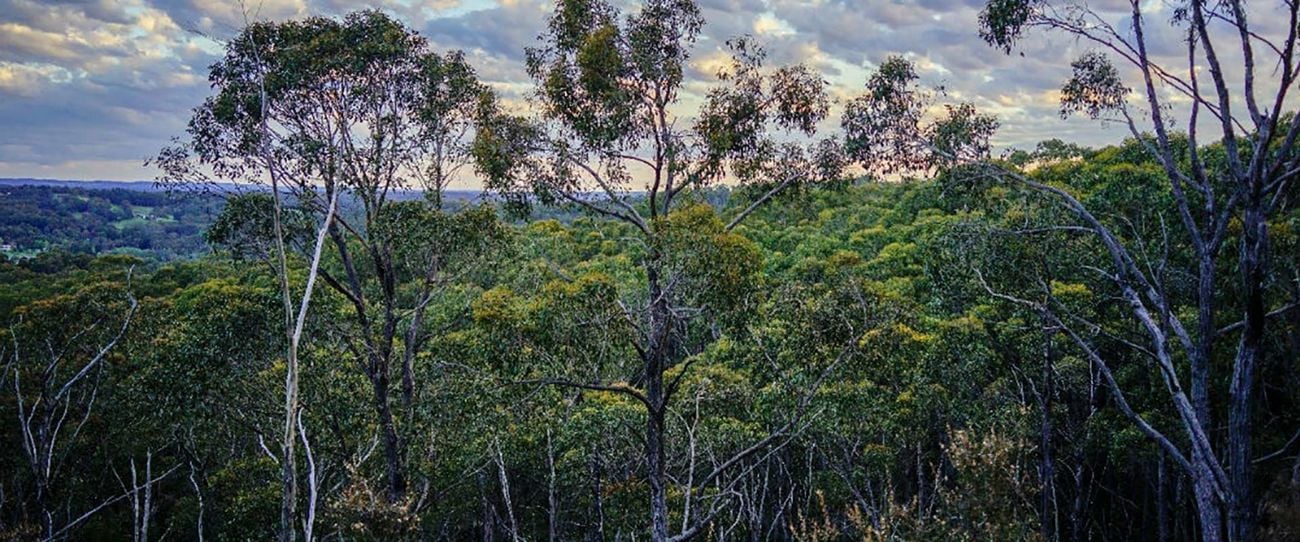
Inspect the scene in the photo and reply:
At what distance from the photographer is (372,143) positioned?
41.0 feet

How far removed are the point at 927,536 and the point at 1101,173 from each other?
15626mm

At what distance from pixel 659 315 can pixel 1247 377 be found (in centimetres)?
582

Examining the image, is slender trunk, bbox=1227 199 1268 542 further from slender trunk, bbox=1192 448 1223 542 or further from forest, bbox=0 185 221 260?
forest, bbox=0 185 221 260

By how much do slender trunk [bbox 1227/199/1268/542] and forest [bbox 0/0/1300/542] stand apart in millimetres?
35

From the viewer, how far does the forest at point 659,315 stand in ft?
28.6

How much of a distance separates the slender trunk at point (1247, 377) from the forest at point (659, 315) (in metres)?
0.04

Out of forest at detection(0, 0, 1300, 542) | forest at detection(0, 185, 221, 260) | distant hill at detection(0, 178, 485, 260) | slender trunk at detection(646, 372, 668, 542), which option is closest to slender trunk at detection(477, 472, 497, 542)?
forest at detection(0, 0, 1300, 542)

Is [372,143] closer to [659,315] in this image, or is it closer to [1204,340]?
[659,315]

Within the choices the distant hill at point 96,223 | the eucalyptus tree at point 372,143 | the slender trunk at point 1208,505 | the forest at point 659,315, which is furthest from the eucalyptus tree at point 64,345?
the distant hill at point 96,223

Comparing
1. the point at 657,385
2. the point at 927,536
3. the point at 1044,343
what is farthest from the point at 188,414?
the point at 1044,343

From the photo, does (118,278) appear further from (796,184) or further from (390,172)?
(796,184)

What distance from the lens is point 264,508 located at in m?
16.5

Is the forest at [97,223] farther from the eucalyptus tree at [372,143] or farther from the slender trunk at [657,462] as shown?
the slender trunk at [657,462]

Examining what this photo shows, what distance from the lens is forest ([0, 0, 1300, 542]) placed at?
343 inches
